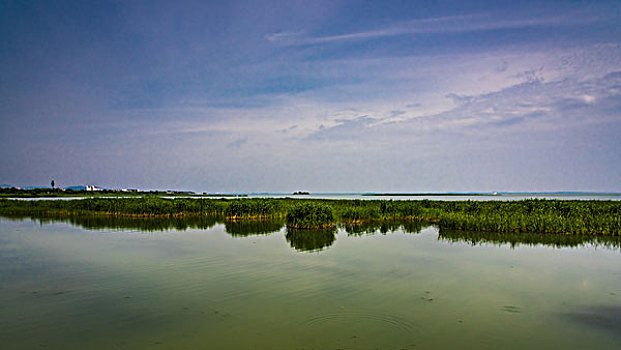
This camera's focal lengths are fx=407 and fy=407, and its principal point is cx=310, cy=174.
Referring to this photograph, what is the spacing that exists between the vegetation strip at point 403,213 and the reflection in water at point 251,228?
115 centimetres

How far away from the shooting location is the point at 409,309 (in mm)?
7383

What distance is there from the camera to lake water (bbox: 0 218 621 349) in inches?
236

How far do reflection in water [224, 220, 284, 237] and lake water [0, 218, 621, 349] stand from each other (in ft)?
10.9

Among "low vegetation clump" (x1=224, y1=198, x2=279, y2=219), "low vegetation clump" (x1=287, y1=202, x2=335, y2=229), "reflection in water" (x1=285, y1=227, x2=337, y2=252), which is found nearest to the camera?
"reflection in water" (x1=285, y1=227, x2=337, y2=252)

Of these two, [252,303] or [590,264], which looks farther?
[590,264]

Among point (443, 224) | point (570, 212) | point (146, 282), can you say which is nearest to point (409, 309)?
point (146, 282)

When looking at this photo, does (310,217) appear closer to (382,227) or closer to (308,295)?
(382,227)

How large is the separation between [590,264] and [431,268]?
4877mm

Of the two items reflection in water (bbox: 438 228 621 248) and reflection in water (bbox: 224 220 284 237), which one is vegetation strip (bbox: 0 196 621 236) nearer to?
reflection in water (bbox: 438 228 621 248)

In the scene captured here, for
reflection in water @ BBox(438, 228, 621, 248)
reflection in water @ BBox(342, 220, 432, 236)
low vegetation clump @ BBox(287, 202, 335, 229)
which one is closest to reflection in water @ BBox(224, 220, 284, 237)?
low vegetation clump @ BBox(287, 202, 335, 229)

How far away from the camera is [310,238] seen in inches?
679

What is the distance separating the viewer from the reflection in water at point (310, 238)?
14.9 m

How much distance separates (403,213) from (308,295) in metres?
20.1

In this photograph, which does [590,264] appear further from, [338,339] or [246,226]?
[246,226]
